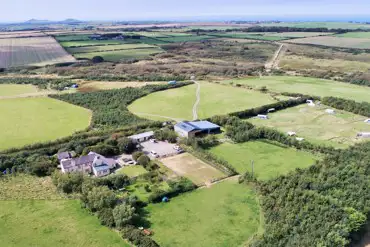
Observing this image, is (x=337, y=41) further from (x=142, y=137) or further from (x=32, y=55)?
(x=142, y=137)

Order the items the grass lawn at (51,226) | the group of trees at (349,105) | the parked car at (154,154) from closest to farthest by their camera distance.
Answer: the grass lawn at (51,226)
the parked car at (154,154)
the group of trees at (349,105)

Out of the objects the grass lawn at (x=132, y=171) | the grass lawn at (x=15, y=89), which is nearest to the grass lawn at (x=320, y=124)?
the grass lawn at (x=132, y=171)

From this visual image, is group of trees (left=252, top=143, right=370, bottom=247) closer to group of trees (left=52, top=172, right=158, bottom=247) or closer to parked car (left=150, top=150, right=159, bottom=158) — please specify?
group of trees (left=52, top=172, right=158, bottom=247)

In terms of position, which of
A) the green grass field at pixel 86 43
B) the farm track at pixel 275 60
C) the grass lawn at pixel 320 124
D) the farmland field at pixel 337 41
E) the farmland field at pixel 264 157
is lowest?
the farmland field at pixel 264 157

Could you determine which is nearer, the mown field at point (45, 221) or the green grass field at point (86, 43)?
the mown field at point (45, 221)

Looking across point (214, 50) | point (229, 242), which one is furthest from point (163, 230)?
point (214, 50)

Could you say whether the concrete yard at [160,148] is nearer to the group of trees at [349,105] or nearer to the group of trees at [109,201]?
the group of trees at [109,201]

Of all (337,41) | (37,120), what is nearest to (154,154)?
(37,120)
